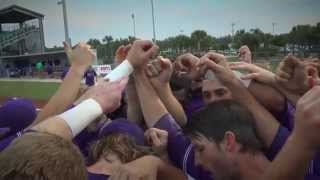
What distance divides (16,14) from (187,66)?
192 ft

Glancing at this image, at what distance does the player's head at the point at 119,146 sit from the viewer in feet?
7.94

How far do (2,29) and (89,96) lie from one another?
67.9 meters

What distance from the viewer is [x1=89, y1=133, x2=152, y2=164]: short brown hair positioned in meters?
2.42

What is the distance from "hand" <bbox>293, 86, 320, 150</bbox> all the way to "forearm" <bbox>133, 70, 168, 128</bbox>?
148 centimetres

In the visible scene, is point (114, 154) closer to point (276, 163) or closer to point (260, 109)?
point (260, 109)

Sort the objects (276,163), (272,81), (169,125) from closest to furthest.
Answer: (276,163) < (272,81) < (169,125)

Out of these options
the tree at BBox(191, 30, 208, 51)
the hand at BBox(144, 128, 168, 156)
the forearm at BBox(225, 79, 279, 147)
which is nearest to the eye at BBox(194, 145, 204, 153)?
the forearm at BBox(225, 79, 279, 147)

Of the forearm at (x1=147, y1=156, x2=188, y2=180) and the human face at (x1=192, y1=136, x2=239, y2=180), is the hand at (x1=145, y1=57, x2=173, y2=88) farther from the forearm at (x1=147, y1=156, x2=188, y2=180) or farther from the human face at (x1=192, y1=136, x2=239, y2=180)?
the human face at (x1=192, y1=136, x2=239, y2=180)

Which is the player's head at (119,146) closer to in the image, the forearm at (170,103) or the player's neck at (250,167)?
the forearm at (170,103)

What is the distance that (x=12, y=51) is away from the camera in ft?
205

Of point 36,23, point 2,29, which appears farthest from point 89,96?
point 2,29

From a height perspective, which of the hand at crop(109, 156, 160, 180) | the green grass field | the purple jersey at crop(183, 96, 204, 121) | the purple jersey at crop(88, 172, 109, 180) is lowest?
the green grass field

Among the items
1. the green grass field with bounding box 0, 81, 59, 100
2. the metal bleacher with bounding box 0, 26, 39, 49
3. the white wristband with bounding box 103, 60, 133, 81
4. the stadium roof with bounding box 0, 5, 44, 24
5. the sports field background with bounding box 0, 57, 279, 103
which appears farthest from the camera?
the metal bleacher with bounding box 0, 26, 39, 49

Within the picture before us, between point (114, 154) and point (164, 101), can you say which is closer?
point (114, 154)
